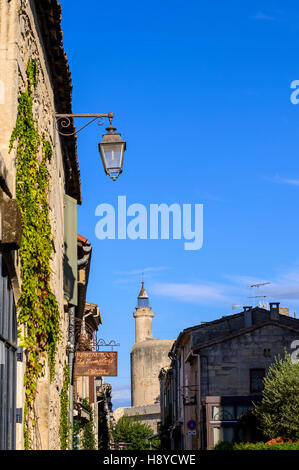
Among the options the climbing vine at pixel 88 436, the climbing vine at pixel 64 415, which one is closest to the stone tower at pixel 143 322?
the climbing vine at pixel 88 436

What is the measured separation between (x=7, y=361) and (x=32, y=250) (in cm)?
151

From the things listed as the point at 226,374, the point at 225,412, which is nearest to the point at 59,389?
the point at 225,412

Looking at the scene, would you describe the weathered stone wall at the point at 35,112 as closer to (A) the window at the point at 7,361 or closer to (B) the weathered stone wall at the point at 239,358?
(A) the window at the point at 7,361

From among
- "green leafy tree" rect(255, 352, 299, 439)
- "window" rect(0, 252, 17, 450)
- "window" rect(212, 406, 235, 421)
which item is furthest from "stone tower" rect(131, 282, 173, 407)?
"window" rect(0, 252, 17, 450)

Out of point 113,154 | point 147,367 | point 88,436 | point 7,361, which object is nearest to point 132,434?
point 147,367

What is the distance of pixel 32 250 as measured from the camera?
8.50m

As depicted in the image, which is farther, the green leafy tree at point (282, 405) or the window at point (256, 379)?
the window at point (256, 379)

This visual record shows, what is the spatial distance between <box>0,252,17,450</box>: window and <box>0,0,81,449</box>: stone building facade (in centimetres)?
1

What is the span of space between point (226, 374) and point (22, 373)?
28285 mm

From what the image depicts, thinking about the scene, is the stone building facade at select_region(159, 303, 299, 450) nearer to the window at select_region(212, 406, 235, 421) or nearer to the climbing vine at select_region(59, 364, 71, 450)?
the window at select_region(212, 406, 235, 421)

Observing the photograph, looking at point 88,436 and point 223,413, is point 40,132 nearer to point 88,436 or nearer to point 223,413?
point 88,436

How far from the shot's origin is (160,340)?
82.4m

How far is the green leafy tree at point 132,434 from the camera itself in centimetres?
6656

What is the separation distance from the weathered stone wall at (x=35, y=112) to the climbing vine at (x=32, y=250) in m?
0.20
